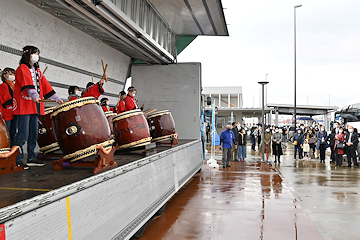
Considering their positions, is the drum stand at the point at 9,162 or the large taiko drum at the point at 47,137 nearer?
the drum stand at the point at 9,162

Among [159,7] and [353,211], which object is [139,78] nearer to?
[159,7]

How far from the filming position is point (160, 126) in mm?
8008

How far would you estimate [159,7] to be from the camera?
29.5 ft

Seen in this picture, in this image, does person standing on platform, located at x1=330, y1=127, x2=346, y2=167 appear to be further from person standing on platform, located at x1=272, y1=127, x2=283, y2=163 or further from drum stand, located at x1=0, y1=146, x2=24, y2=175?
drum stand, located at x1=0, y1=146, x2=24, y2=175

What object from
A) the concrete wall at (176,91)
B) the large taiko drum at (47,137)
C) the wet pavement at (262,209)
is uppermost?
the concrete wall at (176,91)

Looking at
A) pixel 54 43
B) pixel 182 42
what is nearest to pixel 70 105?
pixel 54 43

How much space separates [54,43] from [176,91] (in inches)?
161

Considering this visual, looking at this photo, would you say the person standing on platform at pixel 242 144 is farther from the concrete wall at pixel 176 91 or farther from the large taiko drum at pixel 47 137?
the large taiko drum at pixel 47 137

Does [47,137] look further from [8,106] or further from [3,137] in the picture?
[3,137]

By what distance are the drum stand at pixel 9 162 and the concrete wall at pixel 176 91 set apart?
21.6 feet

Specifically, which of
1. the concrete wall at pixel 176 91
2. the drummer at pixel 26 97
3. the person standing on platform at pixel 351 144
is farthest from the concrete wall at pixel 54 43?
the person standing on platform at pixel 351 144

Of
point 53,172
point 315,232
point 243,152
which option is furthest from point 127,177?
point 243,152

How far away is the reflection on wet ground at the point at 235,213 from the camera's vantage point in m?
5.18

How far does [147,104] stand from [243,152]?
735cm
